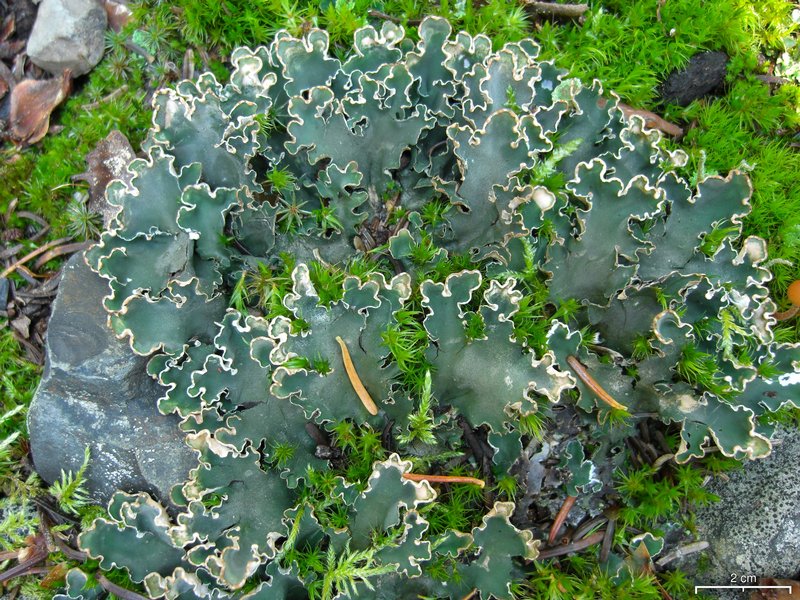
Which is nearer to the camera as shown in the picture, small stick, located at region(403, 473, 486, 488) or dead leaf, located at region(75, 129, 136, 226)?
small stick, located at region(403, 473, 486, 488)

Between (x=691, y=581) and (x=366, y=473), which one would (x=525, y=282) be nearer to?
(x=366, y=473)

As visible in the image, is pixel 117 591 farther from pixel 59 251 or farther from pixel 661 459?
pixel 661 459

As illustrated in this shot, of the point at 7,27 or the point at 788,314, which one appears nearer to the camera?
the point at 788,314

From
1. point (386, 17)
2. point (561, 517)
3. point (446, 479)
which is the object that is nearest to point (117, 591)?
point (446, 479)

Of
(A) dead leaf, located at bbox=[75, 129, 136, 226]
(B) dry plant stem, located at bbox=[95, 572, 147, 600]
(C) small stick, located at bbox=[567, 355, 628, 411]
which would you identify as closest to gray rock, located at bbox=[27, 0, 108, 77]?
(A) dead leaf, located at bbox=[75, 129, 136, 226]

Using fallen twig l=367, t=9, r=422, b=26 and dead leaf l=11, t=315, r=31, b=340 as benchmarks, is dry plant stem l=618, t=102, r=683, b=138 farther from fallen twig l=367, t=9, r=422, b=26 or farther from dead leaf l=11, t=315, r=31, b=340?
dead leaf l=11, t=315, r=31, b=340

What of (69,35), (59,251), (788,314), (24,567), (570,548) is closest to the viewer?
(570,548)
